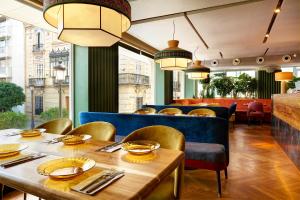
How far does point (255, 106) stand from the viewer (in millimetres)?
7953

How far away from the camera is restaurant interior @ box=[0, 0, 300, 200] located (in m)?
1.12

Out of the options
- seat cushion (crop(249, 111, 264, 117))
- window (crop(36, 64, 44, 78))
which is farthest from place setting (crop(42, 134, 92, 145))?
seat cushion (crop(249, 111, 264, 117))

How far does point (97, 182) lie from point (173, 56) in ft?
9.03

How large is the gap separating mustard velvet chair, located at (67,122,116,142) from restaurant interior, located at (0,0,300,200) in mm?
10

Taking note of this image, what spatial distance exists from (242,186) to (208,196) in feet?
1.91

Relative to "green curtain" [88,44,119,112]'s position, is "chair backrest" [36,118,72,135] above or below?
below

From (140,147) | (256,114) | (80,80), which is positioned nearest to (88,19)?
(140,147)

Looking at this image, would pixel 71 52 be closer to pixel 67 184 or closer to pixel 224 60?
pixel 67 184

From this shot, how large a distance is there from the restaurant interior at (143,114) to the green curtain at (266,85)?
1.94 metres

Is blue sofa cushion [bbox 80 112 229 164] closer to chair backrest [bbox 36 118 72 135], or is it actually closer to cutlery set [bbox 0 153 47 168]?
chair backrest [bbox 36 118 72 135]

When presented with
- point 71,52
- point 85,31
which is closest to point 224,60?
point 71,52

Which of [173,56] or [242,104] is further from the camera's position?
[242,104]

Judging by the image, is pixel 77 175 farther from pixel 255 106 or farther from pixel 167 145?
pixel 255 106

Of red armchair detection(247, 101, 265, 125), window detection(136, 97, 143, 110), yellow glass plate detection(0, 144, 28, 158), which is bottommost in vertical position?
red armchair detection(247, 101, 265, 125)
